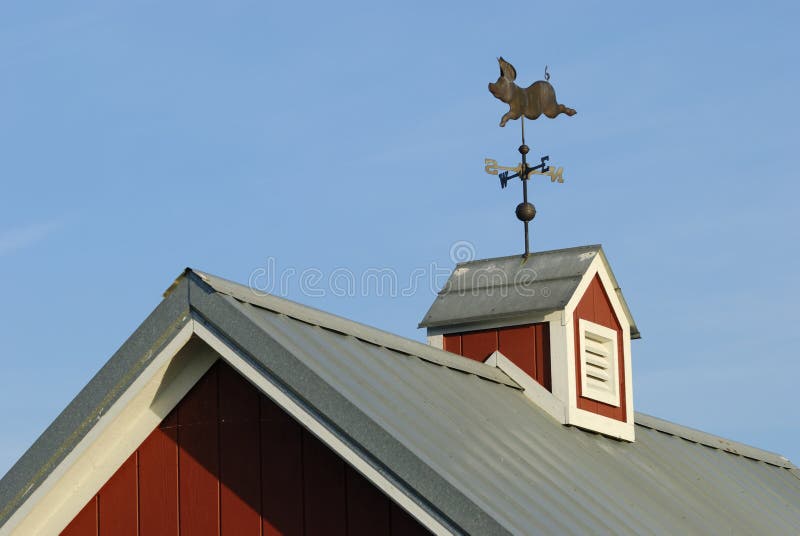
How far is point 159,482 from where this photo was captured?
11750 mm

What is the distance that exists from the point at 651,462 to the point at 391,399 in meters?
4.59

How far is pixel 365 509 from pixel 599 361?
5.83m

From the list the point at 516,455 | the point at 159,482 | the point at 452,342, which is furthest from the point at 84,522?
the point at 452,342

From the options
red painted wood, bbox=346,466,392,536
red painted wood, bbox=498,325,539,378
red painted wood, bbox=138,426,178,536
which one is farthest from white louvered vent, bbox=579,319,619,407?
red painted wood, bbox=138,426,178,536

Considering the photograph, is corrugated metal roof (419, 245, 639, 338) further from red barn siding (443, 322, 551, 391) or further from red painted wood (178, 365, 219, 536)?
red painted wood (178, 365, 219, 536)

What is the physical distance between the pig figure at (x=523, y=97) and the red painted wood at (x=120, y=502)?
6.76 m

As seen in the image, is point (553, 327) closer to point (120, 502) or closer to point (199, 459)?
point (199, 459)

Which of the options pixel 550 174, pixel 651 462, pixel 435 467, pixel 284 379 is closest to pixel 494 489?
pixel 435 467

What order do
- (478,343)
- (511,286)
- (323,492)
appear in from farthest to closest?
1. (511,286)
2. (478,343)
3. (323,492)

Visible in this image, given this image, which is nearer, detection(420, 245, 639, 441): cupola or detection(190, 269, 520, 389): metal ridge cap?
detection(190, 269, 520, 389): metal ridge cap

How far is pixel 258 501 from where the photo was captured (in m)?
11.4

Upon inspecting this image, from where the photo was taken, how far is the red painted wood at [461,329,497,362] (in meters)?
15.7

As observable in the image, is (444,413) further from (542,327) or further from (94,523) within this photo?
(542,327)

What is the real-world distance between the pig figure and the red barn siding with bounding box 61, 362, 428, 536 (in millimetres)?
6409
